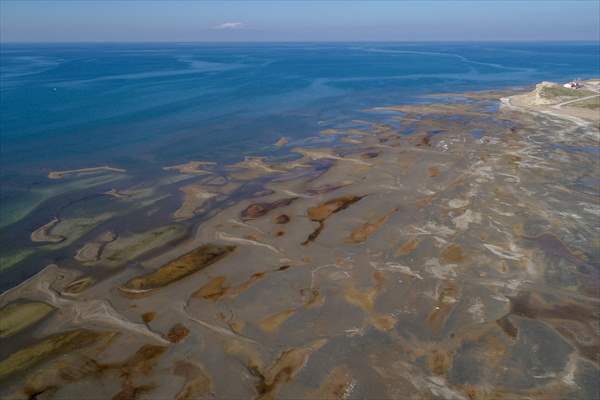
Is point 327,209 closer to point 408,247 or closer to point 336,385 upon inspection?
point 408,247

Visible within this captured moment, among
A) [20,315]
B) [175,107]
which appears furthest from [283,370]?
[175,107]

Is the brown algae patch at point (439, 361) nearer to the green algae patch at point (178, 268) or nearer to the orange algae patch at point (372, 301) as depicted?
the orange algae patch at point (372, 301)

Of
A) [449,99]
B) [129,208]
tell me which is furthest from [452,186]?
[449,99]

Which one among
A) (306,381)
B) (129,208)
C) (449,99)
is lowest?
(306,381)

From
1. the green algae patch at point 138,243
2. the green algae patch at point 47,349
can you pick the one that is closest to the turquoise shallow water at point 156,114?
the green algae patch at point 138,243

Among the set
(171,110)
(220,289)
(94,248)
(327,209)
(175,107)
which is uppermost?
(175,107)

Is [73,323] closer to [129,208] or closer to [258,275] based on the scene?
[258,275]
